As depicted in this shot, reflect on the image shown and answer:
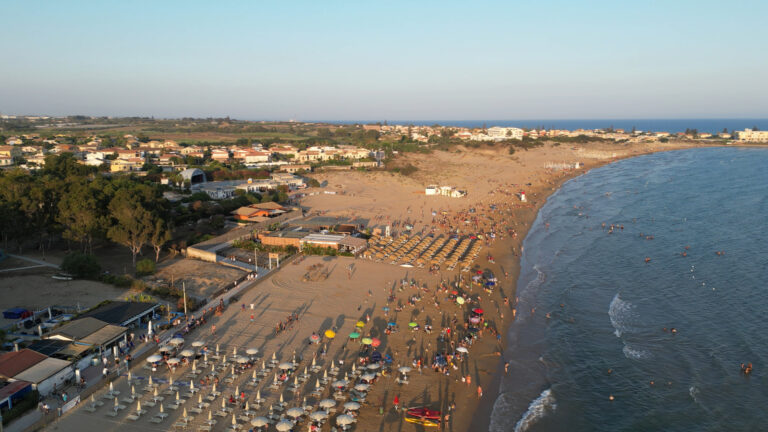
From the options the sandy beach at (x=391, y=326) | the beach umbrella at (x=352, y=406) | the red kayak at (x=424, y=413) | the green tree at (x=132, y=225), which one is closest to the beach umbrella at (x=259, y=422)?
the sandy beach at (x=391, y=326)

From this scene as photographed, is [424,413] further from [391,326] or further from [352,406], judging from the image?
[391,326]

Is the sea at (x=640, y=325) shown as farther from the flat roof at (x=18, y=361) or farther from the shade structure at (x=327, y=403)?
the flat roof at (x=18, y=361)

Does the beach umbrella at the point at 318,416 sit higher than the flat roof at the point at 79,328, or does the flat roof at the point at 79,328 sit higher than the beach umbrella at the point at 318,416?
the flat roof at the point at 79,328

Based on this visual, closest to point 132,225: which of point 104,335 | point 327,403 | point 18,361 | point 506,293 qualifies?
point 104,335

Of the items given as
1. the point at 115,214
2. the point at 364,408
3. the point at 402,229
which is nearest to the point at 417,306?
the point at 364,408

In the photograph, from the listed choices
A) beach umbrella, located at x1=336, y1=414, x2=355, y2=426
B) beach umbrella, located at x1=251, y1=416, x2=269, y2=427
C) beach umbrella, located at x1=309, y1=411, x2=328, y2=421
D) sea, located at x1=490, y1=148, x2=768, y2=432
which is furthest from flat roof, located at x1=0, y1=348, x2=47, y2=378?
sea, located at x1=490, y1=148, x2=768, y2=432

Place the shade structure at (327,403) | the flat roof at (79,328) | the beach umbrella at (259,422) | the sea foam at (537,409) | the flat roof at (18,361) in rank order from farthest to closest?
the flat roof at (79,328)
the sea foam at (537,409)
the flat roof at (18,361)
the shade structure at (327,403)
the beach umbrella at (259,422)
